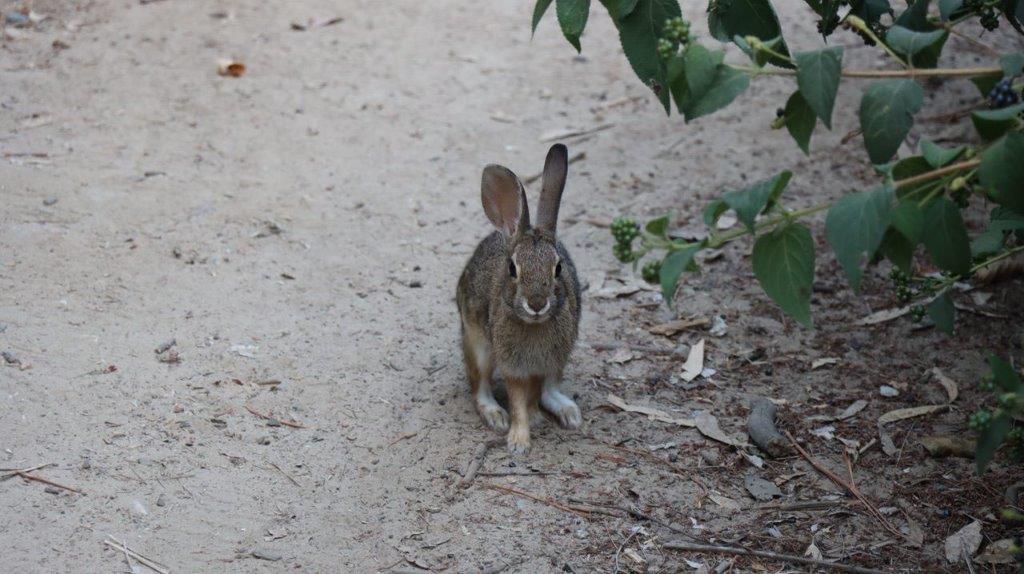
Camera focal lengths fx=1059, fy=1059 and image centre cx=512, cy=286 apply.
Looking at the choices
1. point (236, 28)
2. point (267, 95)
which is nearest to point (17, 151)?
point (267, 95)

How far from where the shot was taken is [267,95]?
8.98 m

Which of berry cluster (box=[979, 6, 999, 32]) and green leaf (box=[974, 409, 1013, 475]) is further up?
berry cluster (box=[979, 6, 999, 32])

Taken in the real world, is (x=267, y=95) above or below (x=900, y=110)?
below

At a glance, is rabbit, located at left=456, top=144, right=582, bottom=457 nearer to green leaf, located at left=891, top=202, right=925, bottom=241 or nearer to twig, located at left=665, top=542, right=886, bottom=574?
twig, located at left=665, top=542, right=886, bottom=574

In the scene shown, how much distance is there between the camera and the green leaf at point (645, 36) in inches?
157

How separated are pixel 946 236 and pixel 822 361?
2.99 m

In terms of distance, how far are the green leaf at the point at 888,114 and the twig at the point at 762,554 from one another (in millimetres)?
1942

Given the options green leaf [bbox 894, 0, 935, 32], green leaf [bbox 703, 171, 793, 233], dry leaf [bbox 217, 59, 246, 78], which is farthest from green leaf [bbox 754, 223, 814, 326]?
dry leaf [bbox 217, 59, 246, 78]

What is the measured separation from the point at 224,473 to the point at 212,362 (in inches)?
38.8

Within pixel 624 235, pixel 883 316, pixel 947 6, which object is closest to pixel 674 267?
pixel 624 235

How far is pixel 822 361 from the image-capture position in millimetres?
6180

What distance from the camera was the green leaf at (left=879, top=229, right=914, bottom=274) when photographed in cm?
340

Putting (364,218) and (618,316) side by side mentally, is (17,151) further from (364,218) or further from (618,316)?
(618,316)

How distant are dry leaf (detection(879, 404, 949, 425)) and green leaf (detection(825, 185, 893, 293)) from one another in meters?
2.73
